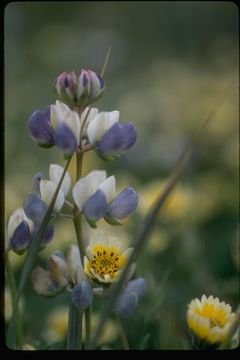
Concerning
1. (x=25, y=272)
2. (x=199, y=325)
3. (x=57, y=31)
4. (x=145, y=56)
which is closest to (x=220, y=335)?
(x=199, y=325)

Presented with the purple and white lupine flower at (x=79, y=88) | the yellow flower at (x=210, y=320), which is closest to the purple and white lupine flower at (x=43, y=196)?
the purple and white lupine flower at (x=79, y=88)

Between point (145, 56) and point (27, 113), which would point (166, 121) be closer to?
point (27, 113)

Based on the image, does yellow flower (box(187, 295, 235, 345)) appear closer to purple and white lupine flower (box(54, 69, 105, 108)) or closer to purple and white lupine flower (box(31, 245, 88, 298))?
purple and white lupine flower (box(31, 245, 88, 298))

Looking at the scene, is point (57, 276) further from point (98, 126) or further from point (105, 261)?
point (98, 126)

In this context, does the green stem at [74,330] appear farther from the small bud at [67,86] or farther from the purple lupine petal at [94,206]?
the small bud at [67,86]

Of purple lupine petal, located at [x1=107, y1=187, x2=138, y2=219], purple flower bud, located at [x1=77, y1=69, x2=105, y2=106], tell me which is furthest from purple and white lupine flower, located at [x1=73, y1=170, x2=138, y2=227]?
purple flower bud, located at [x1=77, y1=69, x2=105, y2=106]

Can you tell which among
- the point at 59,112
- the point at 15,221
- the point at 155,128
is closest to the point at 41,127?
the point at 59,112
